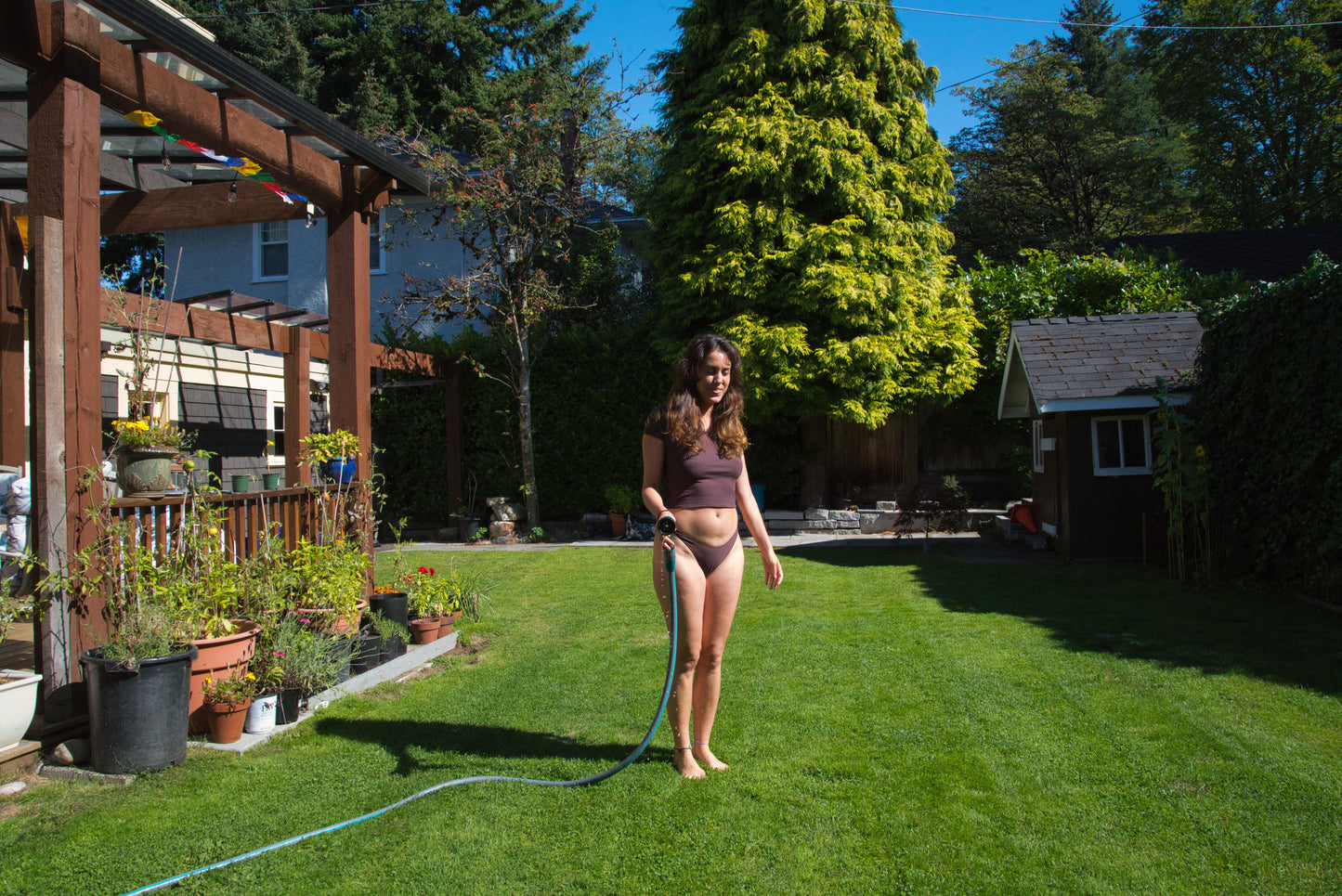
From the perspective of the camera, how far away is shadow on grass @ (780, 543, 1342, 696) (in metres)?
4.84

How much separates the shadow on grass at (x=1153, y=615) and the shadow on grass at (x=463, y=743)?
10.8ft

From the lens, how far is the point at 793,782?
3176mm

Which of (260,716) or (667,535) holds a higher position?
(667,535)

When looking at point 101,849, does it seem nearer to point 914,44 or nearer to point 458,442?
point 458,442

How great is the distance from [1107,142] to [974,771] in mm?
22903

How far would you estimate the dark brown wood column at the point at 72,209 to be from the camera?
3500 mm

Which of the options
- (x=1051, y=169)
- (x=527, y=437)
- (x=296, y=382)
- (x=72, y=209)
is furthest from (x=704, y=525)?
(x=1051, y=169)

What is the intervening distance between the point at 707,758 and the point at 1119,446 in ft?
24.4

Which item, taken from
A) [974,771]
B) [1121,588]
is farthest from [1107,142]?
[974,771]

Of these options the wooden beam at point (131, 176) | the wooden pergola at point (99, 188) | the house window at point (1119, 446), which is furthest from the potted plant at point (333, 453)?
the house window at point (1119, 446)

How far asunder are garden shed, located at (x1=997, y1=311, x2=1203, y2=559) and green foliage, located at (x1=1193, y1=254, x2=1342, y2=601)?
0.86 meters

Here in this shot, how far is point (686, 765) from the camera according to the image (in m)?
3.26

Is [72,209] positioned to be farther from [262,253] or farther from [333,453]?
[262,253]

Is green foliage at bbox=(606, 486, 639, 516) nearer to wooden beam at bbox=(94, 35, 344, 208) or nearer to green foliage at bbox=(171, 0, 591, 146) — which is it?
wooden beam at bbox=(94, 35, 344, 208)
